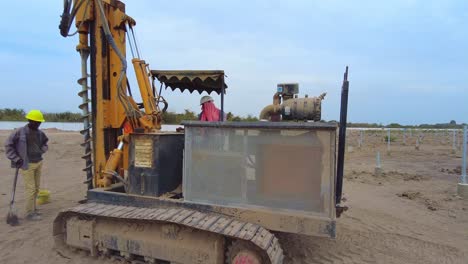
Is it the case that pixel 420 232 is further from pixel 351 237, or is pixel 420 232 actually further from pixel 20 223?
pixel 20 223

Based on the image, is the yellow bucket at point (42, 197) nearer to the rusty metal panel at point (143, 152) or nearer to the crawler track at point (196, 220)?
the crawler track at point (196, 220)

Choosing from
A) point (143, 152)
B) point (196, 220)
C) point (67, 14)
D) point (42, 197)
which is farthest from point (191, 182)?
point (42, 197)

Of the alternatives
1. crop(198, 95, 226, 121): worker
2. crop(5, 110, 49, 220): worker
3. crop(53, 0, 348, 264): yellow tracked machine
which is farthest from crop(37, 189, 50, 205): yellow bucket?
crop(198, 95, 226, 121): worker

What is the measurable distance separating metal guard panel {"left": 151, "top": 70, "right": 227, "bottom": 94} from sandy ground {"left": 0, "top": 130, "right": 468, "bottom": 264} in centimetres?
254

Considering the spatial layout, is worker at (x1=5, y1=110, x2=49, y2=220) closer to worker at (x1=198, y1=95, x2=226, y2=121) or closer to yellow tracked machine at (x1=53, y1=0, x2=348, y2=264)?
yellow tracked machine at (x1=53, y1=0, x2=348, y2=264)

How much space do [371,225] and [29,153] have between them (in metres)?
6.23

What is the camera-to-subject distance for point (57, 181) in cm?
1009

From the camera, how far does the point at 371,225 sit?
20.4ft

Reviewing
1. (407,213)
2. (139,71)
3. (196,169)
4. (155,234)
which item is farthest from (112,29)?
(407,213)

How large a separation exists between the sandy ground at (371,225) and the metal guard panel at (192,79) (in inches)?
100.0

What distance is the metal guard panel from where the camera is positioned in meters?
4.61

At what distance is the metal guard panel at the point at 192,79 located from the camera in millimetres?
4609

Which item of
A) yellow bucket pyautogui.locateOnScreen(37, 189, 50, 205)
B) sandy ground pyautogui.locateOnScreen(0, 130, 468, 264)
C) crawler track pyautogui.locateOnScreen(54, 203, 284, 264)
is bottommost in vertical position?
sandy ground pyautogui.locateOnScreen(0, 130, 468, 264)

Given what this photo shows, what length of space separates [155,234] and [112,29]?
322 centimetres
